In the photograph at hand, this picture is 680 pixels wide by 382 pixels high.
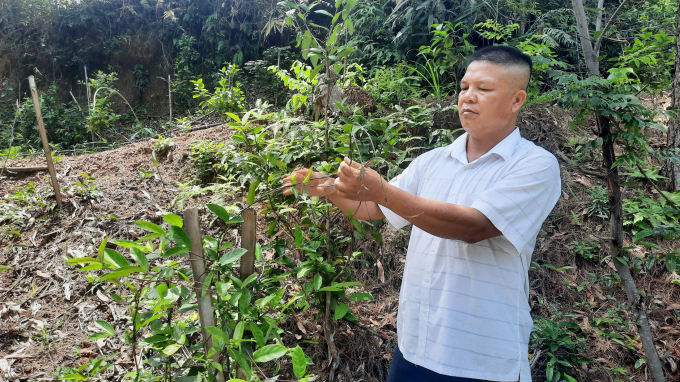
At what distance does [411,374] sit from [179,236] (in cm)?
89

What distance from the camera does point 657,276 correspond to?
296 centimetres

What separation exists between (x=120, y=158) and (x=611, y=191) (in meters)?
4.83

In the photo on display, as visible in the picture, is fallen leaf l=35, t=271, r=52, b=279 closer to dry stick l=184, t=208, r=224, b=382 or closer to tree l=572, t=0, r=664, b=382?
dry stick l=184, t=208, r=224, b=382

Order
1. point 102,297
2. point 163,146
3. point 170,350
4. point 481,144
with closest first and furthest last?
point 170,350, point 481,144, point 102,297, point 163,146

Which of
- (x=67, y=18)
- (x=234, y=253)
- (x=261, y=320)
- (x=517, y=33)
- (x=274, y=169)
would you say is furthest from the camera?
(x=67, y=18)

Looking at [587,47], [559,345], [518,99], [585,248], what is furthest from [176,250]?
[585,248]

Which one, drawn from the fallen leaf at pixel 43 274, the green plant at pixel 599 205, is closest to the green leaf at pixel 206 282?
the fallen leaf at pixel 43 274

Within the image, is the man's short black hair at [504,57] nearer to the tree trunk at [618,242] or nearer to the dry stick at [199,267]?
the tree trunk at [618,242]

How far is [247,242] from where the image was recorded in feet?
4.66

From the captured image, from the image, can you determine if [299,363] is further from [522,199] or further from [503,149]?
[503,149]

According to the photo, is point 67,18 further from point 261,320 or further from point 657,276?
point 657,276

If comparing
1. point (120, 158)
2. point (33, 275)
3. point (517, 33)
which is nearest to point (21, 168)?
point (120, 158)

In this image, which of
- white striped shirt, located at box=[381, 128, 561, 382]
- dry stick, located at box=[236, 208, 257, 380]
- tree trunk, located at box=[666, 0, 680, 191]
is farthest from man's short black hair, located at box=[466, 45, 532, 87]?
tree trunk, located at box=[666, 0, 680, 191]

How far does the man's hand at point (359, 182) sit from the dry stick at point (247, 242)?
380 millimetres
